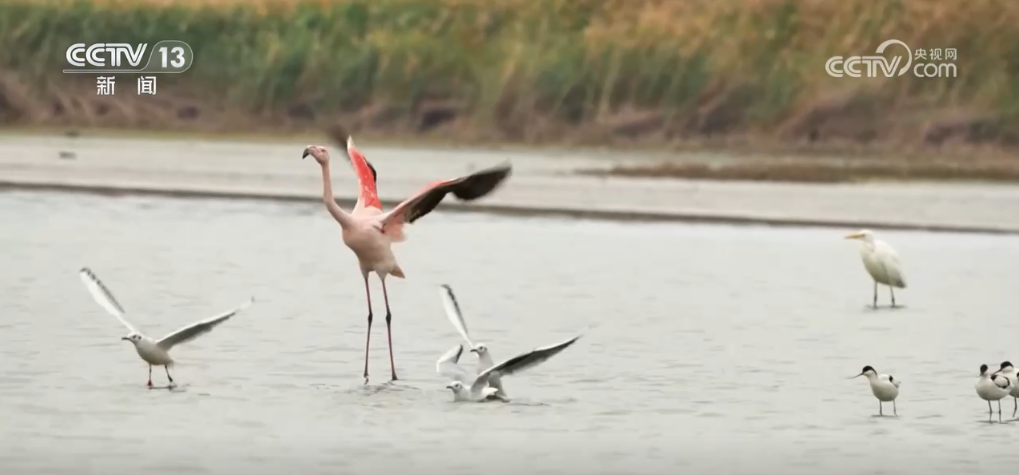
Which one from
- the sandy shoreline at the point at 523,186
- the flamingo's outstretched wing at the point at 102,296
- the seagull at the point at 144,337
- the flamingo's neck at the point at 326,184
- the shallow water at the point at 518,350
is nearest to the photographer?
the shallow water at the point at 518,350

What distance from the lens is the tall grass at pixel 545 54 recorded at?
2569cm

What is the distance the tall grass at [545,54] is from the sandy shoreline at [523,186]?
1.27 meters

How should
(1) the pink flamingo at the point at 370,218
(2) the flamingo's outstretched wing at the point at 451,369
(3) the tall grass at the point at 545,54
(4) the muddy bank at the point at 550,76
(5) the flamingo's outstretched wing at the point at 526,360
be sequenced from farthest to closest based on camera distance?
(3) the tall grass at the point at 545,54 < (4) the muddy bank at the point at 550,76 < (1) the pink flamingo at the point at 370,218 < (2) the flamingo's outstretched wing at the point at 451,369 < (5) the flamingo's outstretched wing at the point at 526,360

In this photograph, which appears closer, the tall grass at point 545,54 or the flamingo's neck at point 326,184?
the flamingo's neck at point 326,184

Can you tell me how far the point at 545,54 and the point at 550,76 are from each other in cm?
29

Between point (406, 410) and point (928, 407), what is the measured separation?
2.29m

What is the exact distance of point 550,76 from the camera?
2795cm

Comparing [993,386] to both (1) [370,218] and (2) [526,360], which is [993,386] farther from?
(1) [370,218]

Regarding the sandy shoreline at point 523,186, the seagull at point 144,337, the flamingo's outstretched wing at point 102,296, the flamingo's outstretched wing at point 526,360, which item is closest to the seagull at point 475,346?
the flamingo's outstretched wing at point 526,360

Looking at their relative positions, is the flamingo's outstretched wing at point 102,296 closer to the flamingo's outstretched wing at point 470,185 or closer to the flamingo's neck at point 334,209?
the flamingo's neck at point 334,209

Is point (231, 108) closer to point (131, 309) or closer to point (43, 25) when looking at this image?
point (43, 25)

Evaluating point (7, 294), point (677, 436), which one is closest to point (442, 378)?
point (677, 436)

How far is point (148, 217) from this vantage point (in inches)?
749

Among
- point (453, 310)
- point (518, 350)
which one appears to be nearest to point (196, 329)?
point (453, 310)
